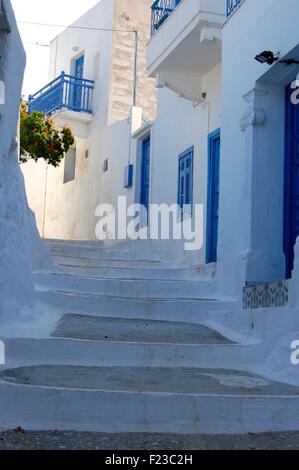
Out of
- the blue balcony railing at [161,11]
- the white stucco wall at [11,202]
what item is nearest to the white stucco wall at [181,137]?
the blue balcony railing at [161,11]

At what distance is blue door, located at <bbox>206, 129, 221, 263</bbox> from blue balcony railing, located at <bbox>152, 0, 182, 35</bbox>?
239cm

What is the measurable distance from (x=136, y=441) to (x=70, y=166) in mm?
13920

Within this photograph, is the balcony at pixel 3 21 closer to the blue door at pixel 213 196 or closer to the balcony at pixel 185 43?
the balcony at pixel 185 43

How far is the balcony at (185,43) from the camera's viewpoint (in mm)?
9266

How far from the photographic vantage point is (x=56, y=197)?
1739cm

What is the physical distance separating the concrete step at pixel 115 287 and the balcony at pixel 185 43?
3695 millimetres

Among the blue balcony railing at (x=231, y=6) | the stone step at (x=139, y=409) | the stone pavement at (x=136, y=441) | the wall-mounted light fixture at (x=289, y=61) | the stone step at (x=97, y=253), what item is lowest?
the stone pavement at (x=136, y=441)

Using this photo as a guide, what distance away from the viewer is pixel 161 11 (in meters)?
11.2

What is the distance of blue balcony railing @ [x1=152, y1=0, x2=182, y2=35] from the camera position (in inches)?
424

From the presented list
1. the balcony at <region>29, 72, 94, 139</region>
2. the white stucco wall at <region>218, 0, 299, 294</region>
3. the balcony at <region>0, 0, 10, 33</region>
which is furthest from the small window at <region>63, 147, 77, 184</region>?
the balcony at <region>0, 0, 10, 33</region>

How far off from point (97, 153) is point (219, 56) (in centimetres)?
607
